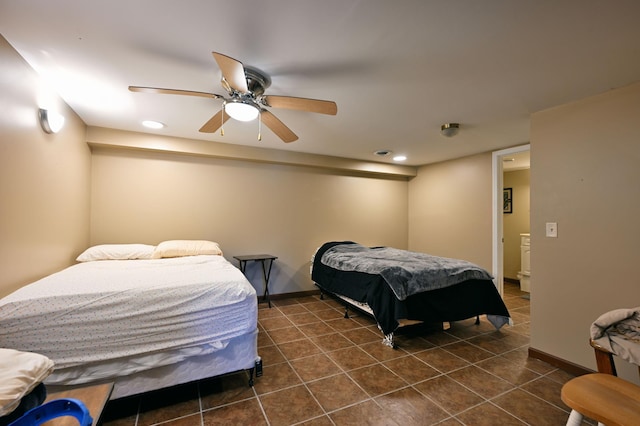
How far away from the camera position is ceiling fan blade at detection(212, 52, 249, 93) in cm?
139

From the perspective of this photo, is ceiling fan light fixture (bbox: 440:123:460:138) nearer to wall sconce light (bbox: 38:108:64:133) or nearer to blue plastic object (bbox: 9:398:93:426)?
blue plastic object (bbox: 9:398:93:426)

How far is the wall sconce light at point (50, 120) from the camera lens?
211 cm

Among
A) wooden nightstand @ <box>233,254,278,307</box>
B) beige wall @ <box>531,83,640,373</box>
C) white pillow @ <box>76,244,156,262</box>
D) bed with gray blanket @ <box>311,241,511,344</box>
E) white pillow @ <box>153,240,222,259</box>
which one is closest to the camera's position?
beige wall @ <box>531,83,640,373</box>

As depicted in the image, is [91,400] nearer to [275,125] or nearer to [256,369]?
[256,369]

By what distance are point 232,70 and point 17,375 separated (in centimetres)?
154

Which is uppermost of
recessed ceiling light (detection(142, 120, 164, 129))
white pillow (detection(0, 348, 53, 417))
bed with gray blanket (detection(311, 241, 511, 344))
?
recessed ceiling light (detection(142, 120, 164, 129))

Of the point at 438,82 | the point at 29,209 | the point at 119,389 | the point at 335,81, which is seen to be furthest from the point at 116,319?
the point at 438,82

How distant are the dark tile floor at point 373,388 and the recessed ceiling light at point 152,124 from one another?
259 cm

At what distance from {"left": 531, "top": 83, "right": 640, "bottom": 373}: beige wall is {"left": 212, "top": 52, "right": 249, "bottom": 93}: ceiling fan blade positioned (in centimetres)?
266

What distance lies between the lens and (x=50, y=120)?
7.16 ft

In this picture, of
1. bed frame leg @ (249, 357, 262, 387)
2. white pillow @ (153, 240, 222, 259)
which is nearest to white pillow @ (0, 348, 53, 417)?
bed frame leg @ (249, 357, 262, 387)

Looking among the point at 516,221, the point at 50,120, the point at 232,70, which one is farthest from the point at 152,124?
the point at 516,221

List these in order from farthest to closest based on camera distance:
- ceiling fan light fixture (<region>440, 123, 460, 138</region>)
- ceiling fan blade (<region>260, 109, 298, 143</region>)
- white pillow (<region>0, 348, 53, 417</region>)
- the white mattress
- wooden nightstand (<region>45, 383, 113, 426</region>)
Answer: ceiling fan light fixture (<region>440, 123, 460, 138</region>) < ceiling fan blade (<region>260, 109, 298, 143</region>) < the white mattress < wooden nightstand (<region>45, 383, 113, 426</region>) < white pillow (<region>0, 348, 53, 417</region>)

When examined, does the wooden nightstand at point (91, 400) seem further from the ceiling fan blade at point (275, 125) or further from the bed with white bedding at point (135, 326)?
the ceiling fan blade at point (275, 125)
